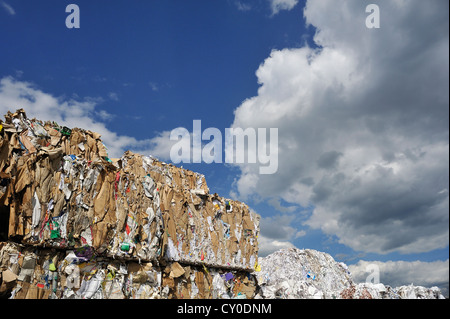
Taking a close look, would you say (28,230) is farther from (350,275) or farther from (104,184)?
(350,275)

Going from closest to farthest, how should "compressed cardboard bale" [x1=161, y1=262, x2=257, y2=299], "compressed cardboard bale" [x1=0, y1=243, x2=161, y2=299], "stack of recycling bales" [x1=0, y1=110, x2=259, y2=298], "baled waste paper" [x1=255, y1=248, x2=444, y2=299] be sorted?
"compressed cardboard bale" [x1=0, y1=243, x2=161, y2=299] < "stack of recycling bales" [x1=0, y1=110, x2=259, y2=298] < "compressed cardboard bale" [x1=161, y1=262, x2=257, y2=299] < "baled waste paper" [x1=255, y1=248, x2=444, y2=299]

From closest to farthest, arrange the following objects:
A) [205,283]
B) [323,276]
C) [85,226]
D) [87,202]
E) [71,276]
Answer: [71,276]
[85,226]
[87,202]
[205,283]
[323,276]

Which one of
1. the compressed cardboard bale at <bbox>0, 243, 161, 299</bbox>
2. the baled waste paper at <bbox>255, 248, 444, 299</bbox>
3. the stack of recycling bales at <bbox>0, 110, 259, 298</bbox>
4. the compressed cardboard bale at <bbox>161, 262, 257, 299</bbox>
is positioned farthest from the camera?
the baled waste paper at <bbox>255, 248, 444, 299</bbox>

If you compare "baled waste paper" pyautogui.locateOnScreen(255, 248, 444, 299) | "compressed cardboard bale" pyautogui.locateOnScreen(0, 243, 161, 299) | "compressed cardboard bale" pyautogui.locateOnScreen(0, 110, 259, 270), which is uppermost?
"compressed cardboard bale" pyautogui.locateOnScreen(0, 110, 259, 270)

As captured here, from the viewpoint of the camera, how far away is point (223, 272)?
9750 millimetres

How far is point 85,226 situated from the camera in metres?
6.16

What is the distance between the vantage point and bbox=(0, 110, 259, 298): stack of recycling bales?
5.51 metres

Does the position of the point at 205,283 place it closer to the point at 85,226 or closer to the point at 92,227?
the point at 92,227

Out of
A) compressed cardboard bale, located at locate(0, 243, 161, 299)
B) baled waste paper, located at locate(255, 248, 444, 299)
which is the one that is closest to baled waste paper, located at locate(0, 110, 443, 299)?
compressed cardboard bale, located at locate(0, 243, 161, 299)

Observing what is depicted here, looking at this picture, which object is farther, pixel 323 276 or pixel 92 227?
pixel 323 276

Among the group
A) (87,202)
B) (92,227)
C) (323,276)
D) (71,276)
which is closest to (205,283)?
(92,227)

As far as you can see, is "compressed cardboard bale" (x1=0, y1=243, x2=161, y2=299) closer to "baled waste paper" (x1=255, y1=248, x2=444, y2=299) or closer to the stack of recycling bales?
the stack of recycling bales
